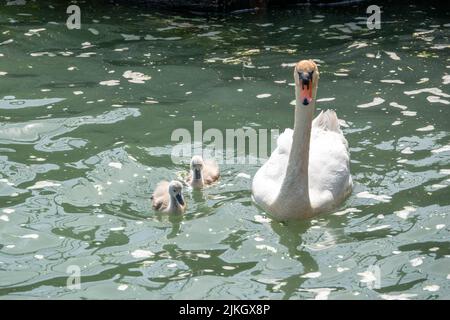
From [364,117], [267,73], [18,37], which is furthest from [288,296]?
[18,37]

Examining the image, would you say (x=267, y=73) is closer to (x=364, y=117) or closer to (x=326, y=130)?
A: (x=364, y=117)

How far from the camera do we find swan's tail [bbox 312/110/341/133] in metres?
9.73

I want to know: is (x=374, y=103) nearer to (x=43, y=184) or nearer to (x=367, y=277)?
(x=367, y=277)

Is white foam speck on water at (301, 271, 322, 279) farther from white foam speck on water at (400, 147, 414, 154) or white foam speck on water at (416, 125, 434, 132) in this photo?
white foam speck on water at (416, 125, 434, 132)

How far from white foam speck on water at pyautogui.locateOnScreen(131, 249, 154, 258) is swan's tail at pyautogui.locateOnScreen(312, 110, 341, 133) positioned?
2.81 metres

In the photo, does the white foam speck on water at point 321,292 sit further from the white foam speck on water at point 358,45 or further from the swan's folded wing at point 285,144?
the white foam speck on water at point 358,45

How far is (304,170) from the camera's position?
857cm

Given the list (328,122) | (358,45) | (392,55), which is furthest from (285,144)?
(358,45)

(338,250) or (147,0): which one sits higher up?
(147,0)

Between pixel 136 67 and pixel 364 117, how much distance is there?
340 cm

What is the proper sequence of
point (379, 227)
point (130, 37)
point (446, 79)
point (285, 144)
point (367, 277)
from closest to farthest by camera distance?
point (367, 277) < point (379, 227) < point (285, 144) < point (446, 79) < point (130, 37)

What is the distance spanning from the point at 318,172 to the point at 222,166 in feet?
3.97

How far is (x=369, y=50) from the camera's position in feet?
43.7

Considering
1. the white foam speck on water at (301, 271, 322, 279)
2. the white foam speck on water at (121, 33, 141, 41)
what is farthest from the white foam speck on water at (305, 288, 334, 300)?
the white foam speck on water at (121, 33, 141, 41)
